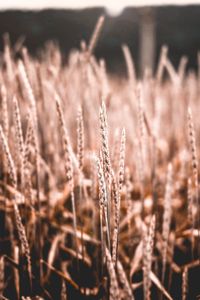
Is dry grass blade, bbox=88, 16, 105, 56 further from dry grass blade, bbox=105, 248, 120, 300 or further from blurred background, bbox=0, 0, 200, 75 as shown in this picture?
blurred background, bbox=0, 0, 200, 75

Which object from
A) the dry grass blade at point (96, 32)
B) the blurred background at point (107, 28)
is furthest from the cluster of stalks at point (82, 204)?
the blurred background at point (107, 28)

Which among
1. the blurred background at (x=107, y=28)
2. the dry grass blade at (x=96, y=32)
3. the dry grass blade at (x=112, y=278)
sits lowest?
the dry grass blade at (x=112, y=278)

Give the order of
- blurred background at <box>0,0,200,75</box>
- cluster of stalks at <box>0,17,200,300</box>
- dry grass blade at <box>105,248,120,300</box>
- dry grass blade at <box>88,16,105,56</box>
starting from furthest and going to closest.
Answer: blurred background at <box>0,0,200,75</box>
dry grass blade at <box>88,16,105,56</box>
cluster of stalks at <box>0,17,200,300</box>
dry grass blade at <box>105,248,120,300</box>

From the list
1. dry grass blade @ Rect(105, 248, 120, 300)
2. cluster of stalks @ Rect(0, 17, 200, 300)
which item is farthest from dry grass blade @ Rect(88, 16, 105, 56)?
dry grass blade @ Rect(105, 248, 120, 300)

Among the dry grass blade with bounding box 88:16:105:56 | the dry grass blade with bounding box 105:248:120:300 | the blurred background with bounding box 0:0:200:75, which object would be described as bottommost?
the dry grass blade with bounding box 105:248:120:300

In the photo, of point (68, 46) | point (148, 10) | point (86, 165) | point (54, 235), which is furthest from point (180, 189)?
point (68, 46)

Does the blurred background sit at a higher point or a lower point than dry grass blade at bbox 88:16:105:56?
higher

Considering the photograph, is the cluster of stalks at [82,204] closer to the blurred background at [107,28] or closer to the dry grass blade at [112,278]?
the dry grass blade at [112,278]

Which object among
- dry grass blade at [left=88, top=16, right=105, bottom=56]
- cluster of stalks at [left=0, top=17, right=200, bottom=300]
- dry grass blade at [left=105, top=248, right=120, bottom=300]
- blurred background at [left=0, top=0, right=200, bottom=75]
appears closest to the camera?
dry grass blade at [left=105, top=248, right=120, bottom=300]

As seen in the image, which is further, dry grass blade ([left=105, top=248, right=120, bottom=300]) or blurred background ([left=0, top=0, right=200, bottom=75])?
blurred background ([left=0, top=0, right=200, bottom=75])

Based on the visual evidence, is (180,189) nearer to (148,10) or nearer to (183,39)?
(148,10)

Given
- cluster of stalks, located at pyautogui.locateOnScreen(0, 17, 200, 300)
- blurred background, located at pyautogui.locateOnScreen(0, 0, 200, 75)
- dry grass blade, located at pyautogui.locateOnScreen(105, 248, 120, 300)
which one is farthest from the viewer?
blurred background, located at pyautogui.locateOnScreen(0, 0, 200, 75)

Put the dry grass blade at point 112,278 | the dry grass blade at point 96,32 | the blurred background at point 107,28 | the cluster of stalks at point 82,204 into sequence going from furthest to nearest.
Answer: the blurred background at point 107,28, the dry grass blade at point 96,32, the cluster of stalks at point 82,204, the dry grass blade at point 112,278

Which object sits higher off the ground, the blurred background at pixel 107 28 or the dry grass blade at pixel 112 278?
the blurred background at pixel 107 28
